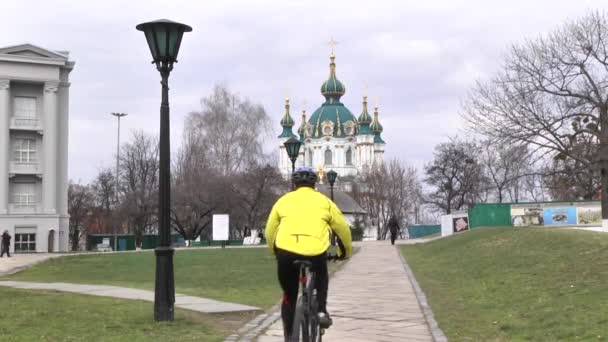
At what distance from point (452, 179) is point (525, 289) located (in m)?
75.2

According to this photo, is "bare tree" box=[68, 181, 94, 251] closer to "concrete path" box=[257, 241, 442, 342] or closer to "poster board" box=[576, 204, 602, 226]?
"poster board" box=[576, 204, 602, 226]

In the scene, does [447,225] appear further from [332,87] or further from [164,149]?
[332,87]

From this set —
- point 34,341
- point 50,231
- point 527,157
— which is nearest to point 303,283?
point 34,341

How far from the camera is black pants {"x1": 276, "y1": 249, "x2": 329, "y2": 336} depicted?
705cm

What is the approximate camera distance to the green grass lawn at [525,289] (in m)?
9.73

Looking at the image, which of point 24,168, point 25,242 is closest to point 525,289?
point 25,242

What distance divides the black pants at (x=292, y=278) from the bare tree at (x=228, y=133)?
68867 millimetres

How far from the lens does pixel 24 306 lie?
12.4 m

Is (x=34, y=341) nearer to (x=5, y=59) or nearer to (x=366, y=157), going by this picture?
(x=5, y=59)

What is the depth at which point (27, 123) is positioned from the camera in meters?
59.8

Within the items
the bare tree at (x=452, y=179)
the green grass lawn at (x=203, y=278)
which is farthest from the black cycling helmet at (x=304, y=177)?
the bare tree at (x=452, y=179)

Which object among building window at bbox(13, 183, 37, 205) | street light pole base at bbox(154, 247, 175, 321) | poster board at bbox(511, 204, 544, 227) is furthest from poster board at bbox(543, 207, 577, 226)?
building window at bbox(13, 183, 37, 205)

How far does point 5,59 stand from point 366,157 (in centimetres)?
9882

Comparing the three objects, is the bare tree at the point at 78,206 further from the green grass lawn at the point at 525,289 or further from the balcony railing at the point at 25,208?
the green grass lawn at the point at 525,289
